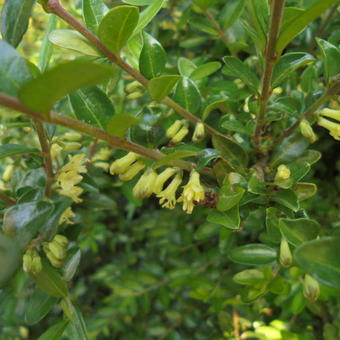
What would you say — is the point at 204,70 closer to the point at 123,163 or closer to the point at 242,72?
the point at 242,72

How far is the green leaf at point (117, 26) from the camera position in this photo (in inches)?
26.4

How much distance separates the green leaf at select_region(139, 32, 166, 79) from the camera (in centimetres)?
83

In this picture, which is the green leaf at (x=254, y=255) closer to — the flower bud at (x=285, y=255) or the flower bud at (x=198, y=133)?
the flower bud at (x=285, y=255)

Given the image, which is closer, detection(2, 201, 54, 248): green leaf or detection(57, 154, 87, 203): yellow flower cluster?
detection(2, 201, 54, 248): green leaf

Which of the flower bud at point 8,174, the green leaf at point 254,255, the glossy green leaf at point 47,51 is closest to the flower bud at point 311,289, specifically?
the green leaf at point 254,255

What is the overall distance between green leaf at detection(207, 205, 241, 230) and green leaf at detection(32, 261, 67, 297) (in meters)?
0.35

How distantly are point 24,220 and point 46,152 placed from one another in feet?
0.63

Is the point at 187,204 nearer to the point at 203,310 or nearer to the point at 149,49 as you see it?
the point at 149,49

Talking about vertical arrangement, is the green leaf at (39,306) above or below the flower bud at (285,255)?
below

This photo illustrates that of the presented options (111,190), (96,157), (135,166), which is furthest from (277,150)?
(111,190)

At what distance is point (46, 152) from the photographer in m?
0.92

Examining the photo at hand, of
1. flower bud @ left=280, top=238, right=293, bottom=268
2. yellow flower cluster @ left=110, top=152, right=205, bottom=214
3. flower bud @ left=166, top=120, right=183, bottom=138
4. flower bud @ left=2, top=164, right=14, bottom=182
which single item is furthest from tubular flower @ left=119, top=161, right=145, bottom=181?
flower bud @ left=2, top=164, right=14, bottom=182

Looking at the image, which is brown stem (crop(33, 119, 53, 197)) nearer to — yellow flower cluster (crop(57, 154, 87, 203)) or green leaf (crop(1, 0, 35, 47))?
yellow flower cluster (crop(57, 154, 87, 203))

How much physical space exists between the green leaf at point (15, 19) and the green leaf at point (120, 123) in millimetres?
262
